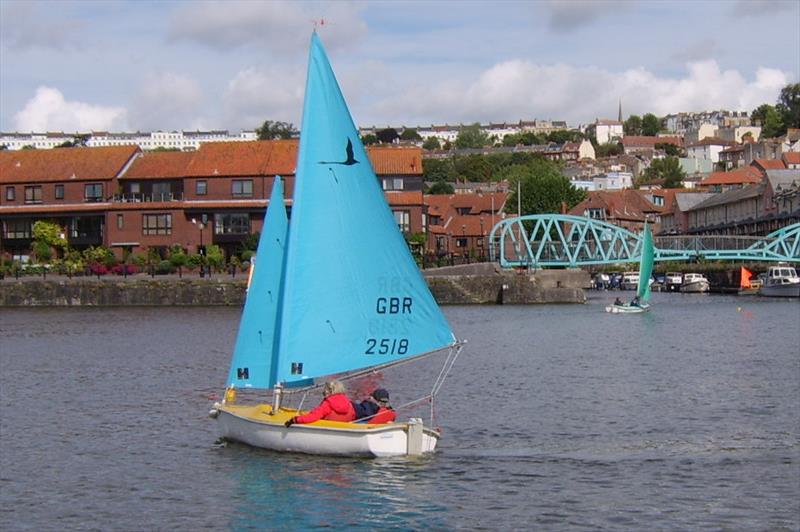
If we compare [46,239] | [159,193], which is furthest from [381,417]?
[159,193]

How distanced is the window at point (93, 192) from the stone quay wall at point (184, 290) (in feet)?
48.6

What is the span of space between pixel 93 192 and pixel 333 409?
285ft

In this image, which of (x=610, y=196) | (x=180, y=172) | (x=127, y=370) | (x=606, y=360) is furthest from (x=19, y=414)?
(x=610, y=196)

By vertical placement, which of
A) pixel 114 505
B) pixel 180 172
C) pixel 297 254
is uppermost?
pixel 180 172

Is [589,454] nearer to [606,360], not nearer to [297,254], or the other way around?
[297,254]

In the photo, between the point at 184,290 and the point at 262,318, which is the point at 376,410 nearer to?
the point at 262,318

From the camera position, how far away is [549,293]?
9462 centimetres

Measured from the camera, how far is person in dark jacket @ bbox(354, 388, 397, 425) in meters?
26.0

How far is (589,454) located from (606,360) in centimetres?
2281

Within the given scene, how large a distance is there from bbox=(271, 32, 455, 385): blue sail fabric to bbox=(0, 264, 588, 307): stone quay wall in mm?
61578

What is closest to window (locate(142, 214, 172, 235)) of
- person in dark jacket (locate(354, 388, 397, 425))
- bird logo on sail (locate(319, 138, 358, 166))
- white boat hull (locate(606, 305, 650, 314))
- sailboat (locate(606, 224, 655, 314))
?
sailboat (locate(606, 224, 655, 314))

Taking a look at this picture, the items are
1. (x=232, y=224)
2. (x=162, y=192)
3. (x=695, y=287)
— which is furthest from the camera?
(x=695, y=287)

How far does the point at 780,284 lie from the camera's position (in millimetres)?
109812

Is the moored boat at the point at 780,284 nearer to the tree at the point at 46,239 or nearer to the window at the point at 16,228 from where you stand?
the tree at the point at 46,239
